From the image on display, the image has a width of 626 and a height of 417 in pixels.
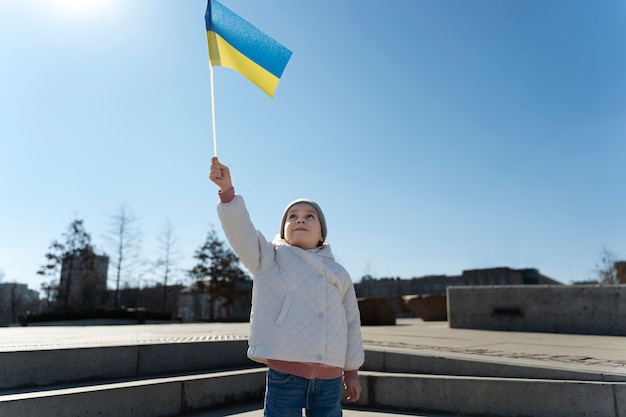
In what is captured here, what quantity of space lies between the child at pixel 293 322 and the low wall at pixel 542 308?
7.21 m

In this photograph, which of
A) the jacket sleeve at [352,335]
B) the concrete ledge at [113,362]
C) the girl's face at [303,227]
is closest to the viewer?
the jacket sleeve at [352,335]

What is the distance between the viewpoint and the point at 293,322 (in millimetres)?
2221

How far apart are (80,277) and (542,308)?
35039 mm

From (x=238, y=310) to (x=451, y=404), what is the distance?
5202cm

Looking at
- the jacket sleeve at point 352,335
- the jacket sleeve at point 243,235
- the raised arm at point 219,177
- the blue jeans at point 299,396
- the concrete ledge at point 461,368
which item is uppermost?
the raised arm at point 219,177

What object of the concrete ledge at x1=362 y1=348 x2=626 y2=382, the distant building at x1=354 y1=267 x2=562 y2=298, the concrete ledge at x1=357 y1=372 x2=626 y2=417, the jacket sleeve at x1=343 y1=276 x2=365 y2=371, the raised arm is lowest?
the concrete ledge at x1=357 y1=372 x2=626 y2=417

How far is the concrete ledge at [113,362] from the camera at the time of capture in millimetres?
3672

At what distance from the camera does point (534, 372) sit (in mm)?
3879

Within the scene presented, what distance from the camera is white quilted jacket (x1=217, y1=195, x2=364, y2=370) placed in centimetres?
219

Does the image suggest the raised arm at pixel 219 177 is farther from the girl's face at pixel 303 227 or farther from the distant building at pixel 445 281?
the distant building at pixel 445 281

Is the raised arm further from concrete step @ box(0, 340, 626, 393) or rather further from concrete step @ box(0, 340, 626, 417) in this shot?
concrete step @ box(0, 340, 626, 393)

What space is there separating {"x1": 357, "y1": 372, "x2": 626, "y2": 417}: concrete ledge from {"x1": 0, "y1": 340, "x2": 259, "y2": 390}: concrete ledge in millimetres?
1613

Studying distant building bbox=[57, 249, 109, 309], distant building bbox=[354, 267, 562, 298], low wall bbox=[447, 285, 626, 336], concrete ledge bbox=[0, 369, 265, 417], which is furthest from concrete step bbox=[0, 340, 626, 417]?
distant building bbox=[354, 267, 562, 298]

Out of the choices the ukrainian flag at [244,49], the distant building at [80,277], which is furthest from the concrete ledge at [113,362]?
the distant building at [80,277]
